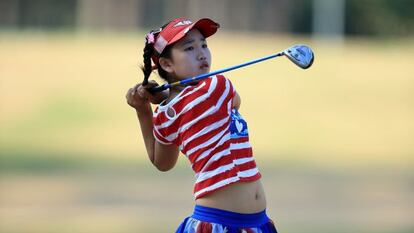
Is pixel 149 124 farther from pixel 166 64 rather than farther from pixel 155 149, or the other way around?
pixel 166 64

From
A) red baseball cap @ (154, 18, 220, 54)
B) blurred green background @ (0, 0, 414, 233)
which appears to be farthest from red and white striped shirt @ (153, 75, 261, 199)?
blurred green background @ (0, 0, 414, 233)

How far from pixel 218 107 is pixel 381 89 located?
61.6ft

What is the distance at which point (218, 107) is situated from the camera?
13.3 feet

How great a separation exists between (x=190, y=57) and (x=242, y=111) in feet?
54.4

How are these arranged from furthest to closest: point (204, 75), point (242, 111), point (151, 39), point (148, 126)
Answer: point (242, 111) < point (148, 126) < point (151, 39) < point (204, 75)

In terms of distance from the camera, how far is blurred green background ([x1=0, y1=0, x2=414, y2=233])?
1065 cm

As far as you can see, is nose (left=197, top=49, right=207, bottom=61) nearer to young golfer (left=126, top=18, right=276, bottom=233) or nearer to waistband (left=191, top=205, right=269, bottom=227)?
young golfer (left=126, top=18, right=276, bottom=233)

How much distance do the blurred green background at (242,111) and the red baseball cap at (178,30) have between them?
488 cm

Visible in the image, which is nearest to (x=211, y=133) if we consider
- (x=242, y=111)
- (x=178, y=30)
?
(x=178, y=30)

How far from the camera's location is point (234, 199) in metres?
4.09

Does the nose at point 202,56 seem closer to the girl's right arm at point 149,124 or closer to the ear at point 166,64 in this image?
the ear at point 166,64

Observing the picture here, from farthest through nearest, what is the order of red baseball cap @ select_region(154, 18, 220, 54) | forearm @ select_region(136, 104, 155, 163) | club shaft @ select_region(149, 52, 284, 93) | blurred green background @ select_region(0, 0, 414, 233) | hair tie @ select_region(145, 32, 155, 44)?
blurred green background @ select_region(0, 0, 414, 233)
forearm @ select_region(136, 104, 155, 163)
hair tie @ select_region(145, 32, 155, 44)
red baseball cap @ select_region(154, 18, 220, 54)
club shaft @ select_region(149, 52, 284, 93)

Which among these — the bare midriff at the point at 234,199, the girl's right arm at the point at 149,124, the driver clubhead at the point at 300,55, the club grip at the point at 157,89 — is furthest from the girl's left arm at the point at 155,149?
the driver clubhead at the point at 300,55

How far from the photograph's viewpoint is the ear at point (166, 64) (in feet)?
13.8
